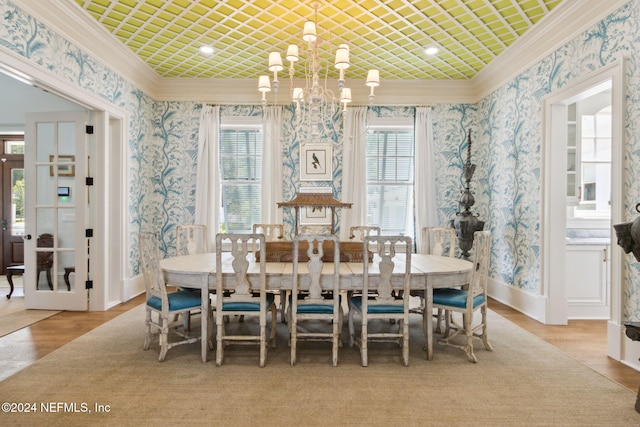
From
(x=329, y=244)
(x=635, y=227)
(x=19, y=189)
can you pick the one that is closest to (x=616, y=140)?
(x=635, y=227)

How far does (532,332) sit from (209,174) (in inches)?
176

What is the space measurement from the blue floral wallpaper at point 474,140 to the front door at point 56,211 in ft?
2.12

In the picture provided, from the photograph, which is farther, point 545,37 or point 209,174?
point 209,174

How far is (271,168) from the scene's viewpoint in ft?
17.7

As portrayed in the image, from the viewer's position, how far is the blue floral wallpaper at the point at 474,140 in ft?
9.47

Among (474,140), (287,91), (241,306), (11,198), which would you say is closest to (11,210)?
(11,198)

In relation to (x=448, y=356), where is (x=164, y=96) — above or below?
above

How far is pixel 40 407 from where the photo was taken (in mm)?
2156

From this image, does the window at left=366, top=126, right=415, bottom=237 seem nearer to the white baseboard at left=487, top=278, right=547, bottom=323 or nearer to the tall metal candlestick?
the tall metal candlestick

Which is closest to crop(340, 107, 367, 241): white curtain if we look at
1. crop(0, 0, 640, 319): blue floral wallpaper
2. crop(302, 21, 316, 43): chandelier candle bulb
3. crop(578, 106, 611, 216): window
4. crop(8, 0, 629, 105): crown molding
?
crop(0, 0, 640, 319): blue floral wallpaper

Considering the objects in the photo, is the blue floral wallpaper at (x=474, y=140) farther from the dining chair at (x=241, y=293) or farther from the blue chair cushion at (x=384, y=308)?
the dining chair at (x=241, y=293)

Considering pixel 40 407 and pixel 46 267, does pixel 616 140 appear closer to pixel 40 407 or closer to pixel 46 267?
pixel 40 407

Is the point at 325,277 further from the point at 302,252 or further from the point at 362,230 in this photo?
the point at 362,230

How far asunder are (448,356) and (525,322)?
4.95 ft
